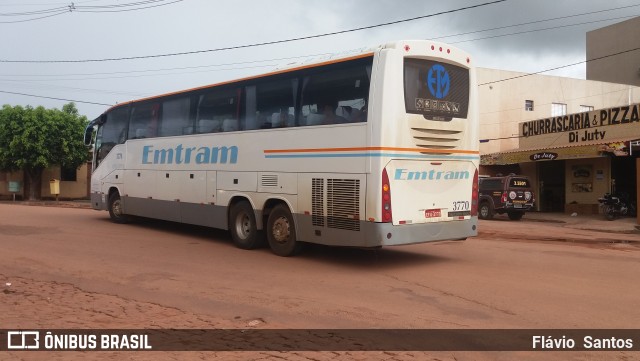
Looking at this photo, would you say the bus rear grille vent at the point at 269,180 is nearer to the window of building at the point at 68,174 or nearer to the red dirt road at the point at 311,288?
the red dirt road at the point at 311,288

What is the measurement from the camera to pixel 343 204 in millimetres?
8641

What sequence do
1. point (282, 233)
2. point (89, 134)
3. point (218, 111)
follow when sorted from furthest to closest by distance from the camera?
point (89, 134)
point (218, 111)
point (282, 233)

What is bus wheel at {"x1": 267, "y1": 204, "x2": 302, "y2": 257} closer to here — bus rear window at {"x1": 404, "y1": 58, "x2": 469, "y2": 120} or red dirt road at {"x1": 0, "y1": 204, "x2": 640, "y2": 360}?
red dirt road at {"x1": 0, "y1": 204, "x2": 640, "y2": 360}

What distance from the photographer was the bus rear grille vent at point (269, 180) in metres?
9.94

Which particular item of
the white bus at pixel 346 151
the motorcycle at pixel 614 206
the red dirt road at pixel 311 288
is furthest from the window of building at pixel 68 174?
the motorcycle at pixel 614 206

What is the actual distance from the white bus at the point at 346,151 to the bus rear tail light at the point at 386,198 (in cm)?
2

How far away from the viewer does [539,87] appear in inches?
1312

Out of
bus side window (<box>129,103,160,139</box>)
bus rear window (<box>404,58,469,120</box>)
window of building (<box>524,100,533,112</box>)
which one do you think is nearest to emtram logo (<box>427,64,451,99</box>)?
bus rear window (<box>404,58,469,120</box>)

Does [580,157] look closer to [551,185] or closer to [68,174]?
[551,185]

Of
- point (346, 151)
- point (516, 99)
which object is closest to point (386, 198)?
point (346, 151)

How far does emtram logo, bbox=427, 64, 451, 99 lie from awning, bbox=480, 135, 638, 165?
1445 centimetres

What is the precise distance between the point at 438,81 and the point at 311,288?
13.7ft

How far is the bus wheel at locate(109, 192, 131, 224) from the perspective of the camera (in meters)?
15.9

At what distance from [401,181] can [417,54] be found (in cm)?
212
